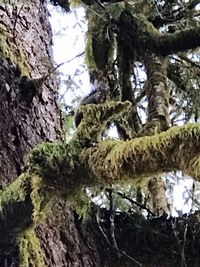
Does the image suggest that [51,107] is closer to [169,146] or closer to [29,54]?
[29,54]

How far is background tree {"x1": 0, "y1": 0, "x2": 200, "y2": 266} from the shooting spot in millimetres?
1805

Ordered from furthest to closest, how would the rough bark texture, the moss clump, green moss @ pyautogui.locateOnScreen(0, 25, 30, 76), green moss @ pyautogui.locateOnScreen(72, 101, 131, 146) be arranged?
1. green moss @ pyautogui.locateOnScreen(0, 25, 30, 76)
2. the rough bark texture
3. green moss @ pyautogui.locateOnScreen(72, 101, 131, 146)
4. the moss clump

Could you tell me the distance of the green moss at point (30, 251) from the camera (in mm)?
1999

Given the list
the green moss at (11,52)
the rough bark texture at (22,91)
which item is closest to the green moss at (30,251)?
the rough bark texture at (22,91)

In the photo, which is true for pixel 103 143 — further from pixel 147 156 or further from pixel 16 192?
pixel 16 192

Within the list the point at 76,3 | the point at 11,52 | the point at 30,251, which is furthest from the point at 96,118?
the point at 76,3

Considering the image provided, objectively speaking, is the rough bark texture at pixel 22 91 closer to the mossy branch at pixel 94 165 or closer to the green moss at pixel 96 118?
the mossy branch at pixel 94 165

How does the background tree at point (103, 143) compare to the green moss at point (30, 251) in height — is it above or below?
above

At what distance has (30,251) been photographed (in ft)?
Result: 6.64

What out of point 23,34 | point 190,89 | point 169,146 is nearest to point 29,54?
point 23,34

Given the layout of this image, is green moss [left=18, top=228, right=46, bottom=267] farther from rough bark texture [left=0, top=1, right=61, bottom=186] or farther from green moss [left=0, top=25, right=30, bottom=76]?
green moss [left=0, top=25, right=30, bottom=76]

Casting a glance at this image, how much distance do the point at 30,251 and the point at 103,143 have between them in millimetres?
479

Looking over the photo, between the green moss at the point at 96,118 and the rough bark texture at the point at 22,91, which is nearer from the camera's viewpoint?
the green moss at the point at 96,118

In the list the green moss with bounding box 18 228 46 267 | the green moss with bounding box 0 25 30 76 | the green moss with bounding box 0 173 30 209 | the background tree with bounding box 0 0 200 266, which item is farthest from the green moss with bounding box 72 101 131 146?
the green moss with bounding box 0 25 30 76
